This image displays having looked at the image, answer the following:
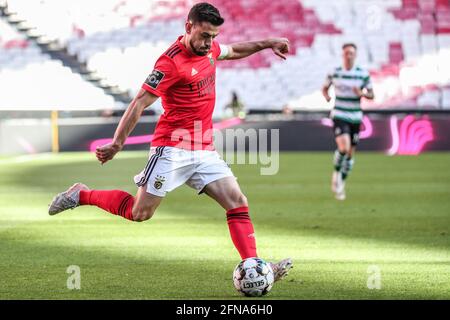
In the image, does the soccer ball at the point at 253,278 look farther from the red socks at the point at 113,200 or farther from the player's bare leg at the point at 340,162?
the player's bare leg at the point at 340,162

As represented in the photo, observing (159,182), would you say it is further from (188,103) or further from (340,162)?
(340,162)

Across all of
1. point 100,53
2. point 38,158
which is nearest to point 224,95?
point 100,53

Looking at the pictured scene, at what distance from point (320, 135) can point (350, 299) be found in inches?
780

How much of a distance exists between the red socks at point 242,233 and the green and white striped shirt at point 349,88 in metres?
7.67

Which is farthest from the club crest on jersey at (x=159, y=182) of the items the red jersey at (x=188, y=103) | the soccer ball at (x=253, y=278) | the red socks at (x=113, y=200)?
the soccer ball at (x=253, y=278)

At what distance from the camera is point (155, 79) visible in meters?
6.96

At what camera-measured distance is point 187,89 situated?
7.24 m

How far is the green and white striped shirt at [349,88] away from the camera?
14.6 meters

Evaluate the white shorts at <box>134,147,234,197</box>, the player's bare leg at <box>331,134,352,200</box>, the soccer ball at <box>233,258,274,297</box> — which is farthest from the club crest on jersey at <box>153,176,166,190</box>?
the player's bare leg at <box>331,134,352,200</box>

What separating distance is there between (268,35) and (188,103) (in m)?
23.9

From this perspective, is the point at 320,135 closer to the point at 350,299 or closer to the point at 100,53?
the point at 100,53

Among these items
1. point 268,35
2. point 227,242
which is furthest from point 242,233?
point 268,35

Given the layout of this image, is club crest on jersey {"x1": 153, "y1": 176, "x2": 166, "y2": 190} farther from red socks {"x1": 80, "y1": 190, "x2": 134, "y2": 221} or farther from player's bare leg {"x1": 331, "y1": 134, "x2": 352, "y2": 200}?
player's bare leg {"x1": 331, "y1": 134, "x2": 352, "y2": 200}

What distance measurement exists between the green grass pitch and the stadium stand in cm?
1237
